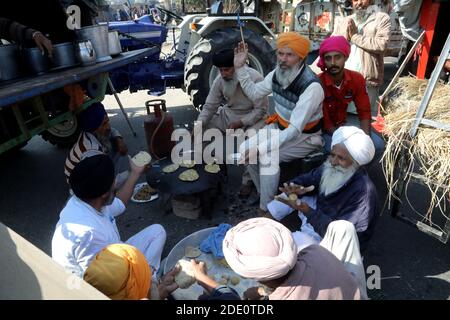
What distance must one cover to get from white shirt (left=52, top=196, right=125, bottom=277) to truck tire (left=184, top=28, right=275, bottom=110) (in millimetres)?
3633

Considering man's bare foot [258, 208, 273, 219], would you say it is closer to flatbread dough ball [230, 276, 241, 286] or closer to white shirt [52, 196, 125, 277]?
flatbread dough ball [230, 276, 241, 286]

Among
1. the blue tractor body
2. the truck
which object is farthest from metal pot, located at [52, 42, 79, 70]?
the blue tractor body

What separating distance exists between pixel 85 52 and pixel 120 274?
318 centimetres

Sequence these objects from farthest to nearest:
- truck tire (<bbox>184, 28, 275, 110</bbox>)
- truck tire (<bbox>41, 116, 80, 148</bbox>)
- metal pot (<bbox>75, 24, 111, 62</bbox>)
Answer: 1. truck tire (<bbox>184, 28, 275, 110</bbox>)
2. truck tire (<bbox>41, 116, 80, 148</bbox>)
3. metal pot (<bbox>75, 24, 111, 62</bbox>)

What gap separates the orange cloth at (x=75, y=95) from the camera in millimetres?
3674

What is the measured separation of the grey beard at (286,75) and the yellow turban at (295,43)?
0.14 m

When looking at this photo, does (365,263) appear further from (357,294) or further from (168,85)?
(168,85)

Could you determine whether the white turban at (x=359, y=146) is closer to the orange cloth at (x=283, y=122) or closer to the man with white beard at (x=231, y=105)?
the orange cloth at (x=283, y=122)

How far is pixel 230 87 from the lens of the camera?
3807 mm

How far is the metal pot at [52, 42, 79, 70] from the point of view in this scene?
3.58m

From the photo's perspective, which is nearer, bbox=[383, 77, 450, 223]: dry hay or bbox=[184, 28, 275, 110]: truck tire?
bbox=[383, 77, 450, 223]: dry hay

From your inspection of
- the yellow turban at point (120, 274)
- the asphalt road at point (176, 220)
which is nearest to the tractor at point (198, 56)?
the asphalt road at point (176, 220)

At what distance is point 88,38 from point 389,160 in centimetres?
359

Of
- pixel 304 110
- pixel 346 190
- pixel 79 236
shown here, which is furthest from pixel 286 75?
pixel 79 236
